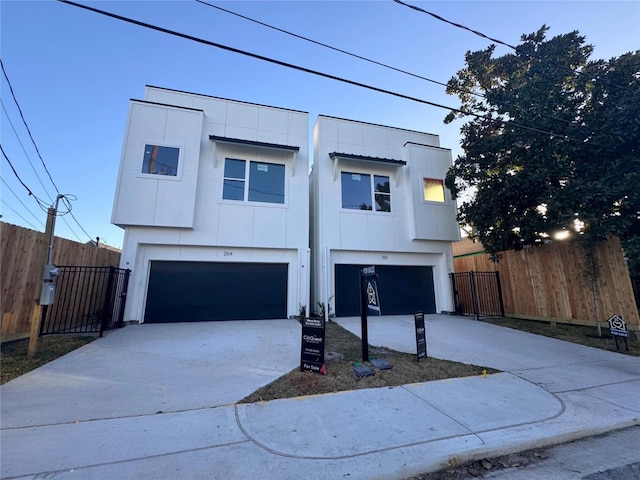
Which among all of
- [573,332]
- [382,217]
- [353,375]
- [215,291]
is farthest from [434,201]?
[215,291]

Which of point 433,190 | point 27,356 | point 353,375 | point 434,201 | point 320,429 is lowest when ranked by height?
point 320,429

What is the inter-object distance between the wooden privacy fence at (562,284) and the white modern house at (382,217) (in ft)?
7.02

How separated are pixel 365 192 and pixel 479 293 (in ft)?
20.4

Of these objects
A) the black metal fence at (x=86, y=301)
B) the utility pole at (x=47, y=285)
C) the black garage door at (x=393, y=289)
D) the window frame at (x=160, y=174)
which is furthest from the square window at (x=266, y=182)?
the utility pole at (x=47, y=285)

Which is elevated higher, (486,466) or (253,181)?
(253,181)

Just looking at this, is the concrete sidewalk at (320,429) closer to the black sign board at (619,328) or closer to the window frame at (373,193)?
the black sign board at (619,328)

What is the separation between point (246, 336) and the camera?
700 centimetres

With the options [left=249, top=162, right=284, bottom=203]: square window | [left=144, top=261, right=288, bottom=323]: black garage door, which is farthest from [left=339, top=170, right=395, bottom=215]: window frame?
[left=144, top=261, right=288, bottom=323]: black garage door

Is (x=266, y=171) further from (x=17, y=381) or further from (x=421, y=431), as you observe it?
(x=421, y=431)

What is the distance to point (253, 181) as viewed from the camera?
999 centimetres

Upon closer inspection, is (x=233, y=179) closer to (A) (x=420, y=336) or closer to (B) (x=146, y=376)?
(B) (x=146, y=376)

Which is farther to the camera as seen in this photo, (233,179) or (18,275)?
(233,179)

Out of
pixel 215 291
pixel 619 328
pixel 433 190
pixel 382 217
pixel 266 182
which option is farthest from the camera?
pixel 433 190

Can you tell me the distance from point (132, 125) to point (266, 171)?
449 cm
